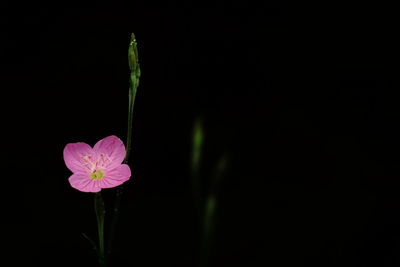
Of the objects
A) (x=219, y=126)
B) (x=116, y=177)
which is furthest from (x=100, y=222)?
(x=219, y=126)

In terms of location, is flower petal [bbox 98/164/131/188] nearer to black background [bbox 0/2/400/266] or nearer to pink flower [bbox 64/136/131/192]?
pink flower [bbox 64/136/131/192]

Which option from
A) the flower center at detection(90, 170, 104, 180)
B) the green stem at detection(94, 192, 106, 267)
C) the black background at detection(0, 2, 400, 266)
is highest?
the black background at detection(0, 2, 400, 266)

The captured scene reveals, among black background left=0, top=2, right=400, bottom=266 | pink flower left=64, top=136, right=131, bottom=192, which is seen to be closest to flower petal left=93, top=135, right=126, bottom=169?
pink flower left=64, top=136, right=131, bottom=192

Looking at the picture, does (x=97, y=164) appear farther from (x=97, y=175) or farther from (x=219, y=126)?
(x=219, y=126)

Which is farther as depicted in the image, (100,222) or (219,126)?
(219,126)

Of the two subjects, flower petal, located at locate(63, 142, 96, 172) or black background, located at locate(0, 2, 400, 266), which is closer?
flower petal, located at locate(63, 142, 96, 172)

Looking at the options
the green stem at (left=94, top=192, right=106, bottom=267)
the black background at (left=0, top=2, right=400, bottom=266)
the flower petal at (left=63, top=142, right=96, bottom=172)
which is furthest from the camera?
the black background at (left=0, top=2, right=400, bottom=266)

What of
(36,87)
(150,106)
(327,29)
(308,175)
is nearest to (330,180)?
(308,175)
